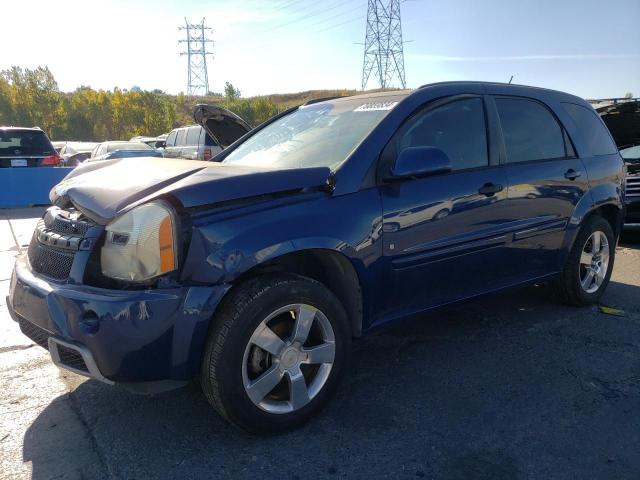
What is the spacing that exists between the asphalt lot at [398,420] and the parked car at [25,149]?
33.2 ft

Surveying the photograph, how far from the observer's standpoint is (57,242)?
104 inches

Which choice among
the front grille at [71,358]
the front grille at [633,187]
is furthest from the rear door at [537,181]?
the front grille at [633,187]


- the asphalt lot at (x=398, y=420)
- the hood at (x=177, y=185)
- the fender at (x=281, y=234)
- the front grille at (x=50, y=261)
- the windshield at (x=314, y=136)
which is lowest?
the asphalt lot at (x=398, y=420)

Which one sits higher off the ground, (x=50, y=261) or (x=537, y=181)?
(x=537, y=181)

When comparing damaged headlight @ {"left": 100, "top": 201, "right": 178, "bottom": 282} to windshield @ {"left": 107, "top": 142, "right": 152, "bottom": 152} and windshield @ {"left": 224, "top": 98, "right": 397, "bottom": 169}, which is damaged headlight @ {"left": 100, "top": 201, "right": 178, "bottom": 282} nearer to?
windshield @ {"left": 224, "top": 98, "right": 397, "bottom": 169}

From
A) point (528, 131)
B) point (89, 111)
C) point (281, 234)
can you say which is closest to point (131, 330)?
point (281, 234)

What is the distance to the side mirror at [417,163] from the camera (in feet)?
9.54

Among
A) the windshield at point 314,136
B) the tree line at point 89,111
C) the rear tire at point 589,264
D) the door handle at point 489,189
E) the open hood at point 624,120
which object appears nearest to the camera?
the windshield at point 314,136

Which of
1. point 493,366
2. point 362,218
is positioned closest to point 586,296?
point 493,366

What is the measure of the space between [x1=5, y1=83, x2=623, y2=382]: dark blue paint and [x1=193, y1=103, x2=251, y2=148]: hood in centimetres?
284

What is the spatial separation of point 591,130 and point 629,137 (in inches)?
177

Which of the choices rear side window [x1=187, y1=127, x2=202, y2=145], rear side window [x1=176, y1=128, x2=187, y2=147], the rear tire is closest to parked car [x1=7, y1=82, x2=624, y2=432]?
the rear tire

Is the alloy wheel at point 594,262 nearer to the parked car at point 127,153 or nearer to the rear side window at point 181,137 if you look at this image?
the rear side window at point 181,137

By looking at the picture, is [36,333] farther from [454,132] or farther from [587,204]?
[587,204]
